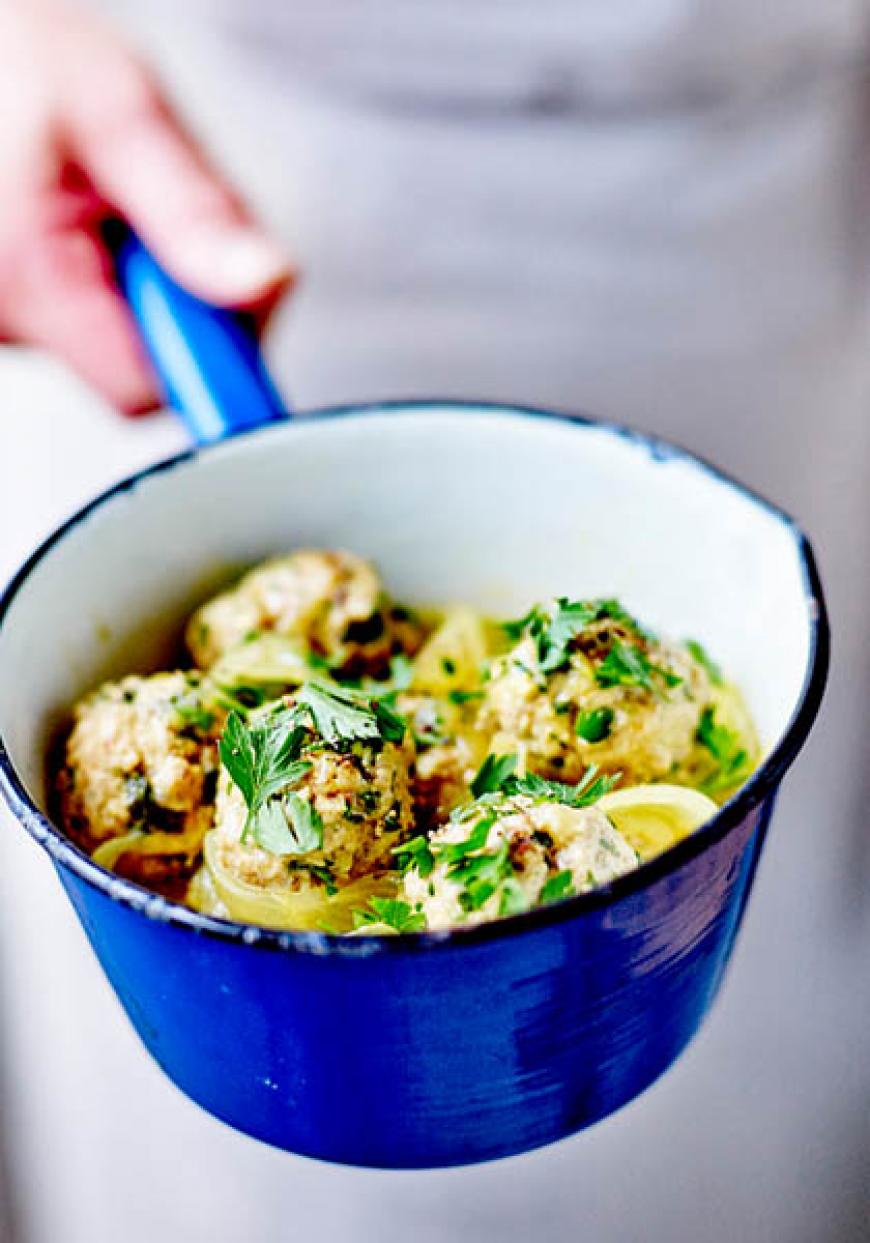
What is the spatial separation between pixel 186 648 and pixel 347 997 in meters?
0.57

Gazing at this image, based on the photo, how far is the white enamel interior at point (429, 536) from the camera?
124 centimetres

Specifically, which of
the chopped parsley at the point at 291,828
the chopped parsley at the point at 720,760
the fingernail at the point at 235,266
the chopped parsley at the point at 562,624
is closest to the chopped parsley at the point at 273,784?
the chopped parsley at the point at 291,828

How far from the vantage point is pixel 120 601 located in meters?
1.33

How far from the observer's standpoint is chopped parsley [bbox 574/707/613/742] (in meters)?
1.10

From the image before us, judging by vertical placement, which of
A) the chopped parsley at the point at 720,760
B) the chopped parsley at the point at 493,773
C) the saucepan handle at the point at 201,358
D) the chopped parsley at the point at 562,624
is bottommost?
the chopped parsley at the point at 720,760

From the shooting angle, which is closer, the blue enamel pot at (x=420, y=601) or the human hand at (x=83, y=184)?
the blue enamel pot at (x=420, y=601)

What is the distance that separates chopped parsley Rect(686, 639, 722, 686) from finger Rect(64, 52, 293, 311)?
0.57 meters

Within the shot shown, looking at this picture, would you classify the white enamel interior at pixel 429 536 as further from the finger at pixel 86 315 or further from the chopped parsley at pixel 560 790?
the finger at pixel 86 315

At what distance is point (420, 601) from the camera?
1.46m

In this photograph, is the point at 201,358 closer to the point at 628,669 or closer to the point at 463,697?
the point at 463,697

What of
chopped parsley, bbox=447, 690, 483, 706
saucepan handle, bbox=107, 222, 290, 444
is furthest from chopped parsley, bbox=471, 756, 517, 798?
saucepan handle, bbox=107, 222, 290, 444

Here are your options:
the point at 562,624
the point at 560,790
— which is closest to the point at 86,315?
the point at 562,624

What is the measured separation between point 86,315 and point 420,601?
568 millimetres

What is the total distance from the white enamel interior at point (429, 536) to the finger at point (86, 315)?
40 cm
